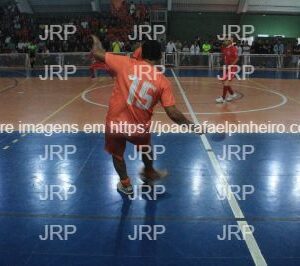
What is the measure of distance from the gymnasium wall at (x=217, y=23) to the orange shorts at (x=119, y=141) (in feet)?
97.6

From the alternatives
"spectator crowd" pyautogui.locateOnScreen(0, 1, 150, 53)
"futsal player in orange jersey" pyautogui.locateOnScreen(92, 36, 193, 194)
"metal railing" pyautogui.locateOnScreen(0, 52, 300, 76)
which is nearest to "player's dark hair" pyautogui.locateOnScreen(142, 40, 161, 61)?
"futsal player in orange jersey" pyautogui.locateOnScreen(92, 36, 193, 194)

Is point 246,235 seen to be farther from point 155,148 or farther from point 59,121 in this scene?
point 59,121

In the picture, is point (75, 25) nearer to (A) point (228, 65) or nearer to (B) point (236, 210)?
(A) point (228, 65)

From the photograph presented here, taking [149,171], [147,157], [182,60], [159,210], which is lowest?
[159,210]

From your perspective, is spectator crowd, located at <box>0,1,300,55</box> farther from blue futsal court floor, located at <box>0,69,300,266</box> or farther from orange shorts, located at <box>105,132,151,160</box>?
orange shorts, located at <box>105,132,151,160</box>

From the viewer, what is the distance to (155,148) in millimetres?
8500

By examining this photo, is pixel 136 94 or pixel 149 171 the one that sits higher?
pixel 136 94

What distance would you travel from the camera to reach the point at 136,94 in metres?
5.47

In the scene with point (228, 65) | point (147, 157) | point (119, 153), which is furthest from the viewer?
point (228, 65)

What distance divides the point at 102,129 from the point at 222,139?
2.88 m

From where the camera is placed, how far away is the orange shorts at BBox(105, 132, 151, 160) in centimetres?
575

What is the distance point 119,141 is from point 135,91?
2.57 ft

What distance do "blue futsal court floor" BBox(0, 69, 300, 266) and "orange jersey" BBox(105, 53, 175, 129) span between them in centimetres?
122

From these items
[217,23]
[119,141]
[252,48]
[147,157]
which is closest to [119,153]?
[119,141]
